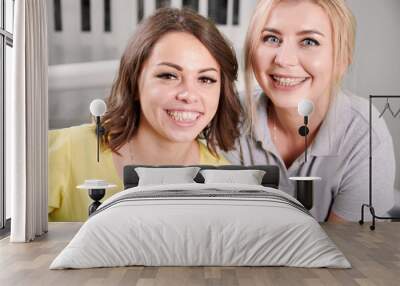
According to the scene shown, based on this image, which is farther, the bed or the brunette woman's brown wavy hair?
the brunette woman's brown wavy hair

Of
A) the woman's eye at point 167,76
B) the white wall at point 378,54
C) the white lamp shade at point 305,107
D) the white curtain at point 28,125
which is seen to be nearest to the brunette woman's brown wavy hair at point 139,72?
the woman's eye at point 167,76

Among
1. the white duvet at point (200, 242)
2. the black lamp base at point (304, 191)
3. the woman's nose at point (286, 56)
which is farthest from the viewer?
the woman's nose at point (286, 56)

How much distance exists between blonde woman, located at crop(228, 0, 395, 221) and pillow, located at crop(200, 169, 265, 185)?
434 millimetres

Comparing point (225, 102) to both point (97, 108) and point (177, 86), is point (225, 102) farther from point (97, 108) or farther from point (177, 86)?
point (97, 108)

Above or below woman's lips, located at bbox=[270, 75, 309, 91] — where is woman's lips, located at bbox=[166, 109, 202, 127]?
below

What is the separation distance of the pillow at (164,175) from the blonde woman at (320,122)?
66 cm

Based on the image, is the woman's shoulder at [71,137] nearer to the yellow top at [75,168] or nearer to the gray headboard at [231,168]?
the yellow top at [75,168]

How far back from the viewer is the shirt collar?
22.5ft

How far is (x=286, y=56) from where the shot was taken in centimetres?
670

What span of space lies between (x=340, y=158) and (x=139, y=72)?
2.43m

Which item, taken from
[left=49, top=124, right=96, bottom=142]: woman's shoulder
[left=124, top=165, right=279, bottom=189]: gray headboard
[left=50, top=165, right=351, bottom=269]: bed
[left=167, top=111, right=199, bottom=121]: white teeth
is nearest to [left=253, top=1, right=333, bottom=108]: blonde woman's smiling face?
[left=124, top=165, right=279, bottom=189]: gray headboard

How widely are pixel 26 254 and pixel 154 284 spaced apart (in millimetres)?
1546

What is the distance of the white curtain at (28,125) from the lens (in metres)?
5.54

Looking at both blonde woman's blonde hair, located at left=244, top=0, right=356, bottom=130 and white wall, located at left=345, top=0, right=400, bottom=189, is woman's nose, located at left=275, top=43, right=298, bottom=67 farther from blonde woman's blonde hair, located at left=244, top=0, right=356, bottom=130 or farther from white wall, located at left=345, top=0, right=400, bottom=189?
white wall, located at left=345, top=0, right=400, bottom=189
